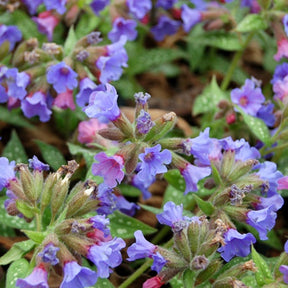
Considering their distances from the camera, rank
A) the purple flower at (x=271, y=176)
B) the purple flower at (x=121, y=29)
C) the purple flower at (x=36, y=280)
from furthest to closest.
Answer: the purple flower at (x=121, y=29) → the purple flower at (x=271, y=176) → the purple flower at (x=36, y=280)

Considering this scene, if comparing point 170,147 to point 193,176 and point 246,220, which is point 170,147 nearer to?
point 193,176

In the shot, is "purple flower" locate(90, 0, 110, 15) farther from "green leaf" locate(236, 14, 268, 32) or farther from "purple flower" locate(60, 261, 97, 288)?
"purple flower" locate(60, 261, 97, 288)

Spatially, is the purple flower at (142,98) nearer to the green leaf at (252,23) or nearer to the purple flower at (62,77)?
the purple flower at (62,77)

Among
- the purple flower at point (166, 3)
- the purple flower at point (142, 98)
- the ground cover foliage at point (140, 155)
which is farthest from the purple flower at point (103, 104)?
the purple flower at point (166, 3)

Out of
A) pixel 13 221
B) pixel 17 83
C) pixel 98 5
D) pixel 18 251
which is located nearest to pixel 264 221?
pixel 18 251

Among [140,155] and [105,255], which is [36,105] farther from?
[105,255]
